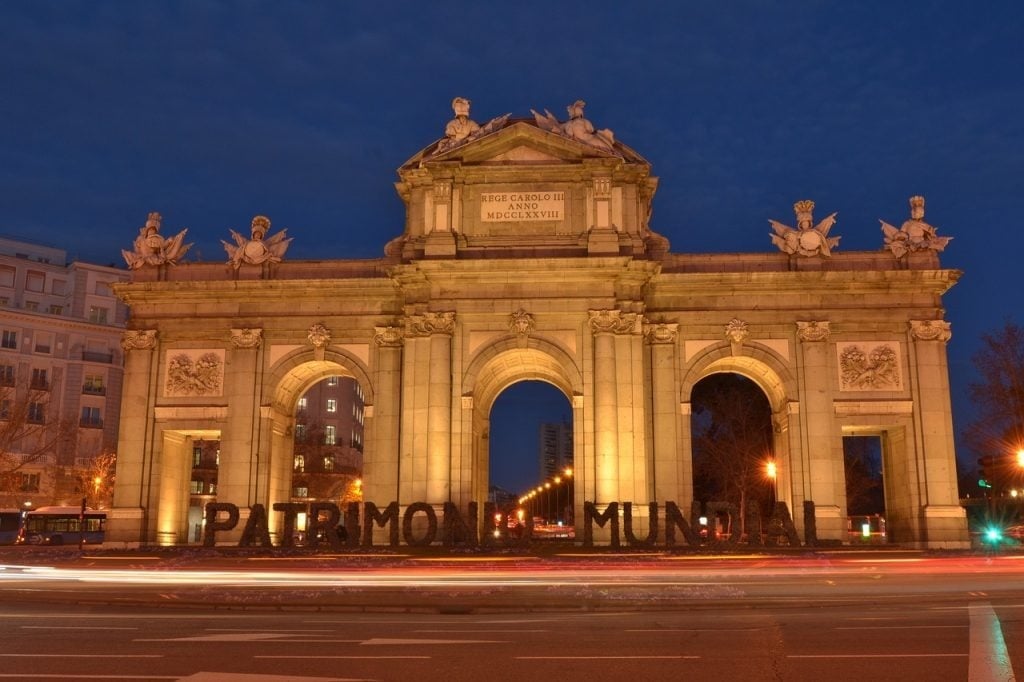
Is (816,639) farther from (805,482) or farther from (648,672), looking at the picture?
(805,482)

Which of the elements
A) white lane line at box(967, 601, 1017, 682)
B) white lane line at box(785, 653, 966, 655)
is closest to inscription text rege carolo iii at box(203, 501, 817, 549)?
white lane line at box(967, 601, 1017, 682)

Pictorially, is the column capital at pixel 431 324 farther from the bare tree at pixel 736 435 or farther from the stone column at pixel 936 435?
the bare tree at pixel 736 435

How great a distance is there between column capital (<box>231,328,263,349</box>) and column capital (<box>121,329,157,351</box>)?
403 cm

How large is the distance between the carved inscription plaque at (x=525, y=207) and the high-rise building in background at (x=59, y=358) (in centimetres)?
5309

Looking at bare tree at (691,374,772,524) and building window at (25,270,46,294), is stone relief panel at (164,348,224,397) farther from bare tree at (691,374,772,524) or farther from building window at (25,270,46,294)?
building window at (25,270,46,294)

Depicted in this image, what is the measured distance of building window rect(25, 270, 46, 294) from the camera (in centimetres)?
9975

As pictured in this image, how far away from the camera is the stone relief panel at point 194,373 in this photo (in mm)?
48031

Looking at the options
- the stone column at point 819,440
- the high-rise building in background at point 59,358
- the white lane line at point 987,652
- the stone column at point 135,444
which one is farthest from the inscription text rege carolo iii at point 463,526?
the high-rise building in background at point 59,358

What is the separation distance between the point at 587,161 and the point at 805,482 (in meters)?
17.7

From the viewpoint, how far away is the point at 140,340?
4812cm

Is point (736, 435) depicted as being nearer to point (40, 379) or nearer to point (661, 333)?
point (661, 333)

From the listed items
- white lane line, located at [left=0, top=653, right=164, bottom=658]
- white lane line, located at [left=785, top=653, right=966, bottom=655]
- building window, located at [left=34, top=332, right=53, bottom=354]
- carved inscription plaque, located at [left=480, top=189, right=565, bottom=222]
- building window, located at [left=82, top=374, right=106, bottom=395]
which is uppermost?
building window, located at [left=34, top=332, right=53, bottom=354]

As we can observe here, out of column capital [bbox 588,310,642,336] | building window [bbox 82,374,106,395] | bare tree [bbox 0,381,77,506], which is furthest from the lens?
building window [bbox 82,374,106,395]

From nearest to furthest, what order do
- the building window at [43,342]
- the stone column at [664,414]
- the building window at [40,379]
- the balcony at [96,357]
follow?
the stone column at [664,414]
the building window at [40,379]
the building window at [43,342]
the balcony at [96,357]
